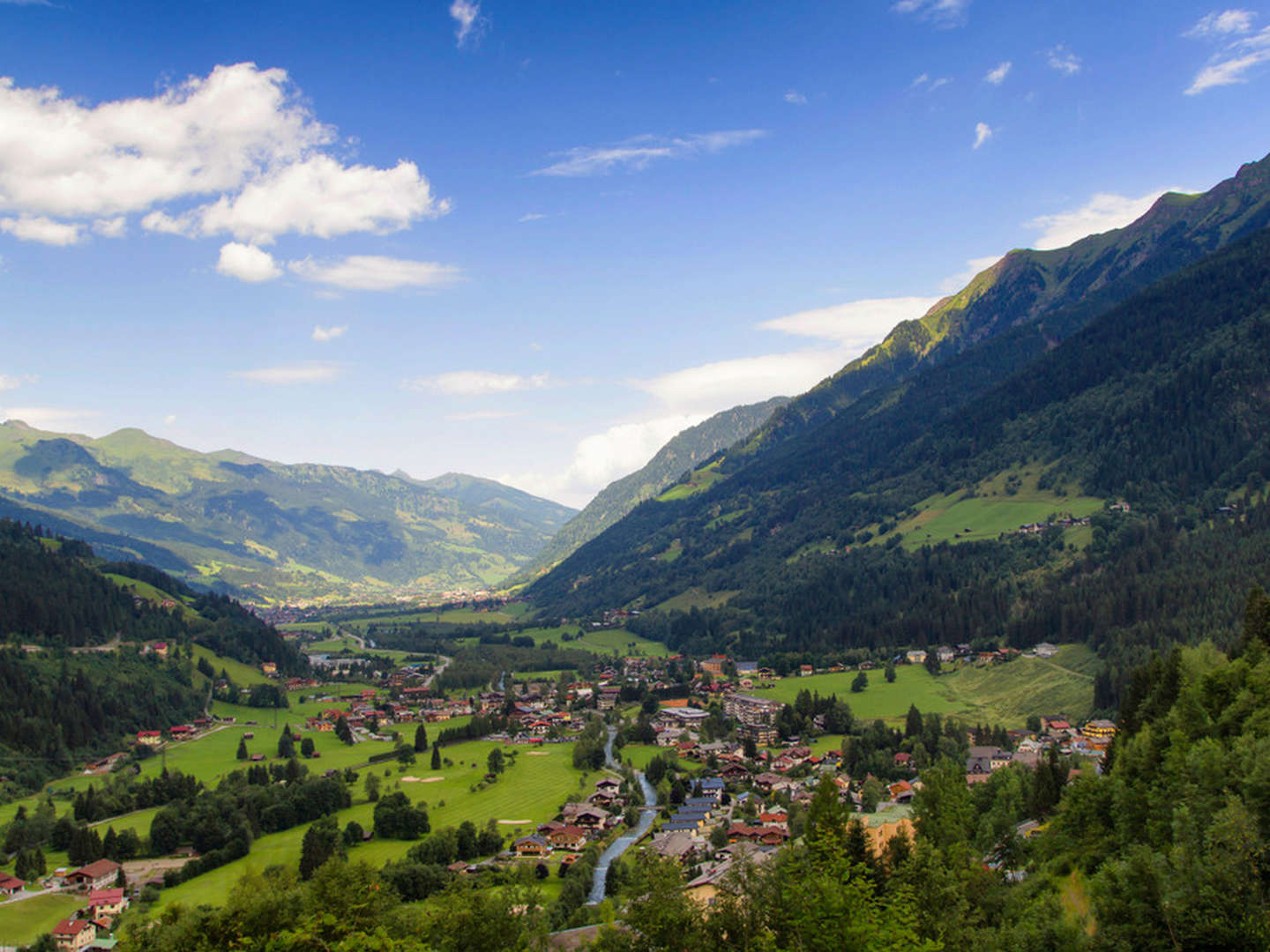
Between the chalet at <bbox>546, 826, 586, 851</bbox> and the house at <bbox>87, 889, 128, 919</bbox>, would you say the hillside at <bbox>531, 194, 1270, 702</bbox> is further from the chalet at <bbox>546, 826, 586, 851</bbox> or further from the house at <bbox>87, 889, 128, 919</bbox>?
the house at <bbox>87, 889, 128, 919</bbox>

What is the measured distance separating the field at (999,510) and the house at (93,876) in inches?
5940

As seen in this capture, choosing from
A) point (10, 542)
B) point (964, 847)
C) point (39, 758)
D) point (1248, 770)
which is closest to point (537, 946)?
point (964, 847)

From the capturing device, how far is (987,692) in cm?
10919

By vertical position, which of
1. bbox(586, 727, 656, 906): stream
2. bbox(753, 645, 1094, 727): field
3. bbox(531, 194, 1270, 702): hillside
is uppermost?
bbox(531, 194, 1270, 702): hillside

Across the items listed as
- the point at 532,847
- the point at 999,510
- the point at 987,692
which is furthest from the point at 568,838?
the point at 999,510

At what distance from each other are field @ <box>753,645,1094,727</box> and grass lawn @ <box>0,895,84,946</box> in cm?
7991

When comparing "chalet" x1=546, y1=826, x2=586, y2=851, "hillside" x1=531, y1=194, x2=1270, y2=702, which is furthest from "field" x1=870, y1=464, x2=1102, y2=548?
"chalet" x1=546, y1=826, x2=586, y2=851

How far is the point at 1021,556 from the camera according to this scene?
500 ft

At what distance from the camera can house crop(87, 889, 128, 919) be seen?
196ft

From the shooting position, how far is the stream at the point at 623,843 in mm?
61375

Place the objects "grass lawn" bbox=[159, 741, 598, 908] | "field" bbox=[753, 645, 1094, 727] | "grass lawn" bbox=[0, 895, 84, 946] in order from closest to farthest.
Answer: "grass lawn" bbox=[0, 895, 84, 946]
"grass lawn" bbox=[159, 741, 598, 908]
"field" bbox=[753, 645, 1094, 727]

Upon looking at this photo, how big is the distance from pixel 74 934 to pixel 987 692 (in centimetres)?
9596

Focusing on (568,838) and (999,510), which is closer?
(568,838)

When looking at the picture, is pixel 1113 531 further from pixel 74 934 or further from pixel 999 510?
pixel 74 934
